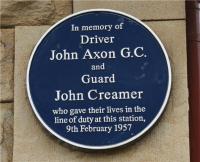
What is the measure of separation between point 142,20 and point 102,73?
43cm

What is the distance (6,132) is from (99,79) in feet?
2.18

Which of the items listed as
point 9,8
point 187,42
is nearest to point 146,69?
point 187,42

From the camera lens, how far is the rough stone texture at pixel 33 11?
161 inches

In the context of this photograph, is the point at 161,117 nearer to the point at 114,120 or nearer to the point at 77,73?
the point at 114,120

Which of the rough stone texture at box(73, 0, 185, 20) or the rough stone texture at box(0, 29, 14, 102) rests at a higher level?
the rough stone texture at box(73, 0, 185, 20)

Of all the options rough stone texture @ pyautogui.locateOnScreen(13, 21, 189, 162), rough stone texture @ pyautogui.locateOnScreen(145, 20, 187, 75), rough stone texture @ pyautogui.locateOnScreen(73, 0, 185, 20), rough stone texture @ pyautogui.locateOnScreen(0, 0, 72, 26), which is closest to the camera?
rough stone texture @ pyautogui.locateOnScreen(13, 21, 189, 162)

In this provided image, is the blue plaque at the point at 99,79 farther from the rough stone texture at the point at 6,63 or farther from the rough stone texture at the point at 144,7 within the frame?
the rough stone texture at the point at 6,63

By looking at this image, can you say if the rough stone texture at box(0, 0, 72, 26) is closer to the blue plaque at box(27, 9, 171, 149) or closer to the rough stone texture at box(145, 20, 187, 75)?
the blue plaque at box(27, 9, 171, 149)

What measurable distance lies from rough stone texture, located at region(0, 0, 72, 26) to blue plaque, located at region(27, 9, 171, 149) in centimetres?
11

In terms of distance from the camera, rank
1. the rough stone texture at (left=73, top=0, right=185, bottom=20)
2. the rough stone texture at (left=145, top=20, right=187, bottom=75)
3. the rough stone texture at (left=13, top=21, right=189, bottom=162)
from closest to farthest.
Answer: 1. the rough stone texture at (left=13, top=21, right=189, bottom=162)
2. the rough stone texture at (left=145, top=20, right=187, bottom=75)
3. the rough stone texture at (left=73, top=0, right=185, bottom=20)

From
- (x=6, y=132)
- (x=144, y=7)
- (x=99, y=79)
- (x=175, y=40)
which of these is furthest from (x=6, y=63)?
(x=175, y=40)

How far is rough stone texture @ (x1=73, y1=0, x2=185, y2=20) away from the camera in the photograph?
400 cm

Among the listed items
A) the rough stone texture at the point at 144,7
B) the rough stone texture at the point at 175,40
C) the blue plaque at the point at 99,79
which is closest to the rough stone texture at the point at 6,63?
the blue plaque at the point at 99,79

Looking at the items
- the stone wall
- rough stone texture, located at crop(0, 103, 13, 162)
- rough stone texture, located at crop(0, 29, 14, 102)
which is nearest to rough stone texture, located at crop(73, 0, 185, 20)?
the stone wall
